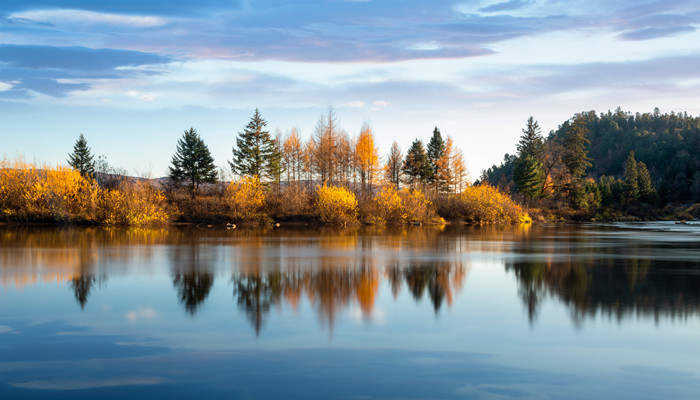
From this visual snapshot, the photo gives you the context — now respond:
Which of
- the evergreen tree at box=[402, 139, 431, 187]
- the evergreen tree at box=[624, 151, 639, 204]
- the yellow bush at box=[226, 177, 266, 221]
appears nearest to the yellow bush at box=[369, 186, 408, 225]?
the yellow bush at box=[226, 177, 266, 221]

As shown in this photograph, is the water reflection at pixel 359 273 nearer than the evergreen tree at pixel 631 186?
Yes

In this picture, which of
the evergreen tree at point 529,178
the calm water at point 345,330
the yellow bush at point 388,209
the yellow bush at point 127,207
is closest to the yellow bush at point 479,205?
the yellow bush at point 388,209

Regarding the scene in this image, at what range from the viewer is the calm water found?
6852mm

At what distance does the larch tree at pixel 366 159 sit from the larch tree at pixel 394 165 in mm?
5198

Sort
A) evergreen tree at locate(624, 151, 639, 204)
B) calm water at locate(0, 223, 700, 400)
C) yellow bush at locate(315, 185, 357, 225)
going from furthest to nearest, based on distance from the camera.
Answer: evergreen tree at locate(624, 151, 639, 204)
yellow bush at locate(315, 185, 357, 225)
calm water at locate(0, 223, 700, 400)

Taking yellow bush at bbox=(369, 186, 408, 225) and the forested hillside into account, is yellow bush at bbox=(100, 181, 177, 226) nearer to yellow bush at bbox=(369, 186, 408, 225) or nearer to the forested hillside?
yellow bush at bbox=(369, 186, 408, 225)

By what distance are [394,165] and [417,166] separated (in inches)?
120

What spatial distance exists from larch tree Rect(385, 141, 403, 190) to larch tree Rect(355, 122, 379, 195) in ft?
17.1

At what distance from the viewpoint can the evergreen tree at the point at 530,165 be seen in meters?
72.5

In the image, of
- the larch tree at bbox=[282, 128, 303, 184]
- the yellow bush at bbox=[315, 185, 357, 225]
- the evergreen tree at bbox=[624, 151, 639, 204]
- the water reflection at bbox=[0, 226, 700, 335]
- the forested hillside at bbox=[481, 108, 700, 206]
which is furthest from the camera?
the forested hillside at bbox=[481, 108, 700, 206]

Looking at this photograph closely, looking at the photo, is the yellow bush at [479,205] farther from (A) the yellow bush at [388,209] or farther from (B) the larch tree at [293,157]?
(B) the larch tree at [293,157]

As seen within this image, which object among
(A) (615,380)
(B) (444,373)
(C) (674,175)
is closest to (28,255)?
(B) (444,373)

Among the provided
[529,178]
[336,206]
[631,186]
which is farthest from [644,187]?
[336,206]

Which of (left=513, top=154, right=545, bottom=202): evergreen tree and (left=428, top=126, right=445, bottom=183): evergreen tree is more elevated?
(left=428, top=126, right=445, bottom=183): evergreen tree
